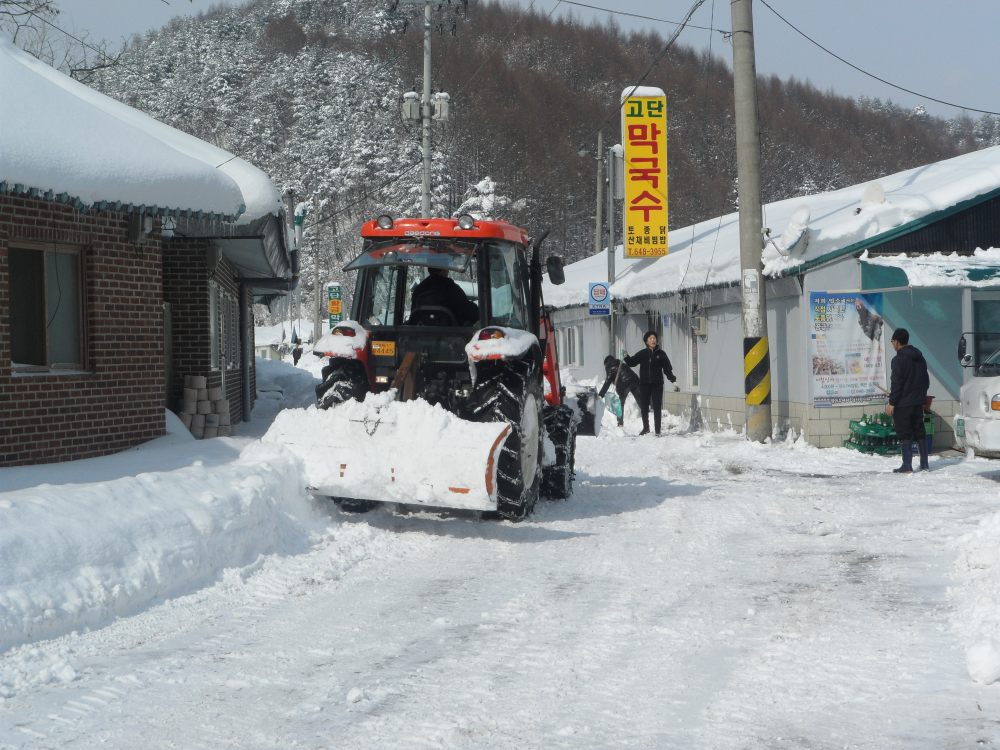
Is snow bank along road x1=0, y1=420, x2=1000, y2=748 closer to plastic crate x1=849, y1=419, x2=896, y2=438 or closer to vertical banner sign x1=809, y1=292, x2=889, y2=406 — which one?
plastic crate x1=849, y1=419, x2=896, y2=438

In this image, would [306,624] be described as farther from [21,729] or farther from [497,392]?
[497,392]

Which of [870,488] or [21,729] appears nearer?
[21,729]

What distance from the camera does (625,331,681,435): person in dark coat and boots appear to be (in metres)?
16.7

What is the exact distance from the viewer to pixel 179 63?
76312 mm

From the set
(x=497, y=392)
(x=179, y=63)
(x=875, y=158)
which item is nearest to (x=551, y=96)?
(x=875, y=158)

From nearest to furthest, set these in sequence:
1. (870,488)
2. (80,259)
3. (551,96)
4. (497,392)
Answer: (497,392) → (80,259) → (870,488) → (551,96)

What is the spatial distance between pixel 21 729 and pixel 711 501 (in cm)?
716

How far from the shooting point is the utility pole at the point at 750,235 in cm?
1416

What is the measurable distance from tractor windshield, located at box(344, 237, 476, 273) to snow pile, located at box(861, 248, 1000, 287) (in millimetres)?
7395

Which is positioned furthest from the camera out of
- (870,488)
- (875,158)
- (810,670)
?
(875,158)

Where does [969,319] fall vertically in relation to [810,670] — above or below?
above

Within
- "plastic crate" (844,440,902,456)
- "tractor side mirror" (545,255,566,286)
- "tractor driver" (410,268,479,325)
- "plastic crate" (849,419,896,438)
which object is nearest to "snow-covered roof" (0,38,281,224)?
"tractor driver" (410,268,479,325)

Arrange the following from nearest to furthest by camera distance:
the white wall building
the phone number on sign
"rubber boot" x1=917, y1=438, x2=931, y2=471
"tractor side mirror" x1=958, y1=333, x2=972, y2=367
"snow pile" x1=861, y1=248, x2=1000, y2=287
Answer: "tractor side mirror" x1=958, y1=333, x2=972, y2=367, "rubber boot" x1=917, y1=438, x2=931, y2=471, "snow pile" x1=861, y1=248, x2=1000, y2=287, the white wall building, the phone number on sign

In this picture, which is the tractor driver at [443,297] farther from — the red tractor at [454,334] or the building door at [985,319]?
the building door at [985,319]
